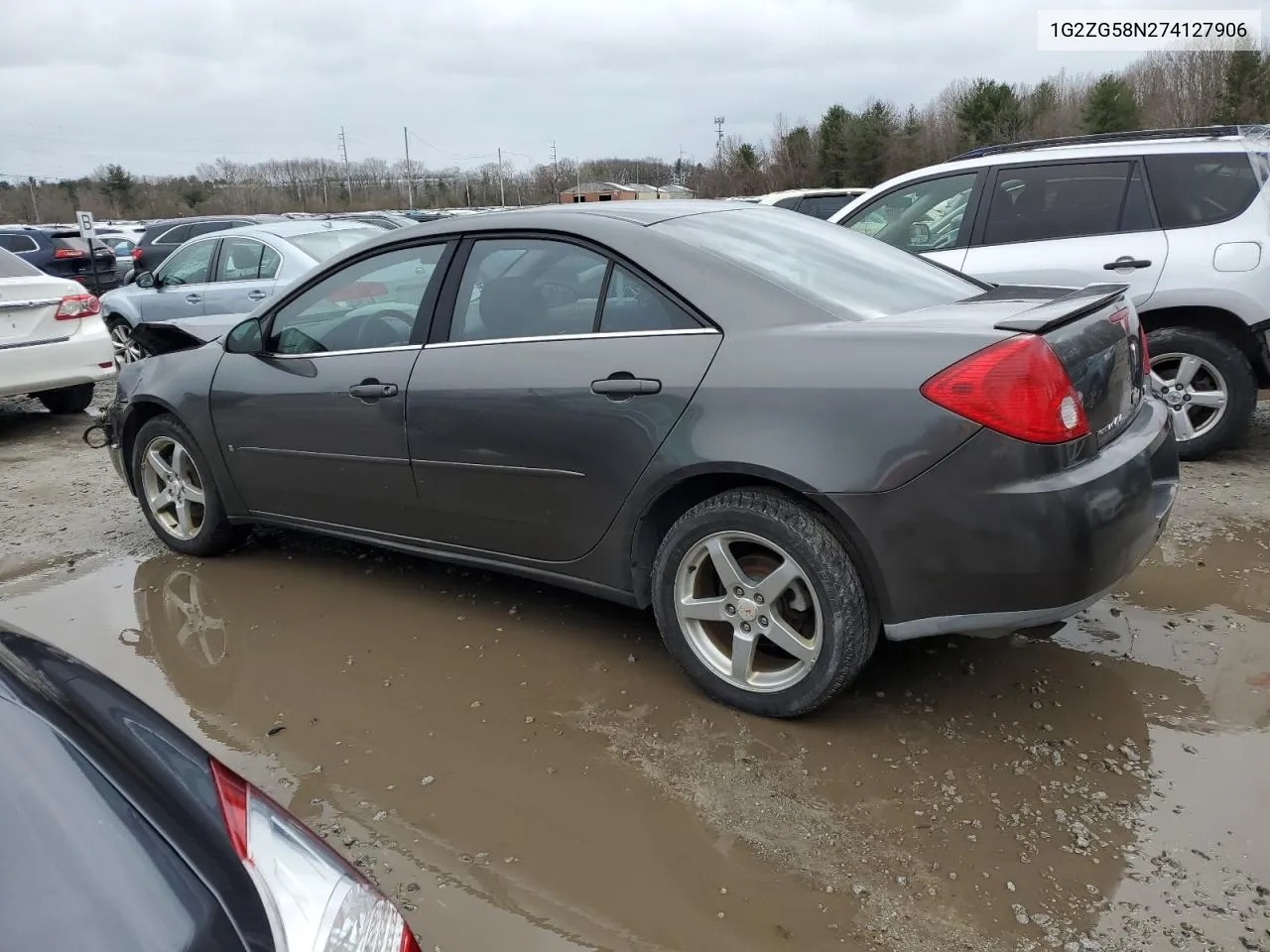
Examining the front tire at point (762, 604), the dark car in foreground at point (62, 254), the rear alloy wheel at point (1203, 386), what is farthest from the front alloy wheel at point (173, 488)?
the dark car in foreground at point (62, 254)

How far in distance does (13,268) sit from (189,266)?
6.66ft

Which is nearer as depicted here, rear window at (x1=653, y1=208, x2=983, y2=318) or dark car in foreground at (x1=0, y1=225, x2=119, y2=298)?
rear window at (x1=653, y1=208, x2=983, y2=318)

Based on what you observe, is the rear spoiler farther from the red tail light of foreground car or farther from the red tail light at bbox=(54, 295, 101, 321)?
the red tail light at bbox=(54, 295, 101, 321)

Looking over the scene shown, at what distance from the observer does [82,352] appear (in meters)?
7.84

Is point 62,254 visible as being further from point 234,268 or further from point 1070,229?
point 1070,229

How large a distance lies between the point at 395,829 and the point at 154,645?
5.93ft

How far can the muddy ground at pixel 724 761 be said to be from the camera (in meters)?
2.27

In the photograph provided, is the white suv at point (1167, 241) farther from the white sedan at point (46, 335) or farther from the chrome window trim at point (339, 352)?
the white sedan at point (46, 335)

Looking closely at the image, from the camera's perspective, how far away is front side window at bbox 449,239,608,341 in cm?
329

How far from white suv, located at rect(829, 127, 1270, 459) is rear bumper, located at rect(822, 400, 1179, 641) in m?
2.81

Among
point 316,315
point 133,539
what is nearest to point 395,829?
point 316,315

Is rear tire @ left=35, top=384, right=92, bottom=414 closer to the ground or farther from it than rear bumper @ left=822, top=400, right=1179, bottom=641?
closer to the ground

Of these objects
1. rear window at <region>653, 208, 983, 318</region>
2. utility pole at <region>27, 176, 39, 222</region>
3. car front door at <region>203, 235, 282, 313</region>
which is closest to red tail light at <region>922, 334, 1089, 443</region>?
rear window at <region>653, 208, 983, 318</region>

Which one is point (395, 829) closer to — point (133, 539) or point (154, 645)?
point (154, 645)
